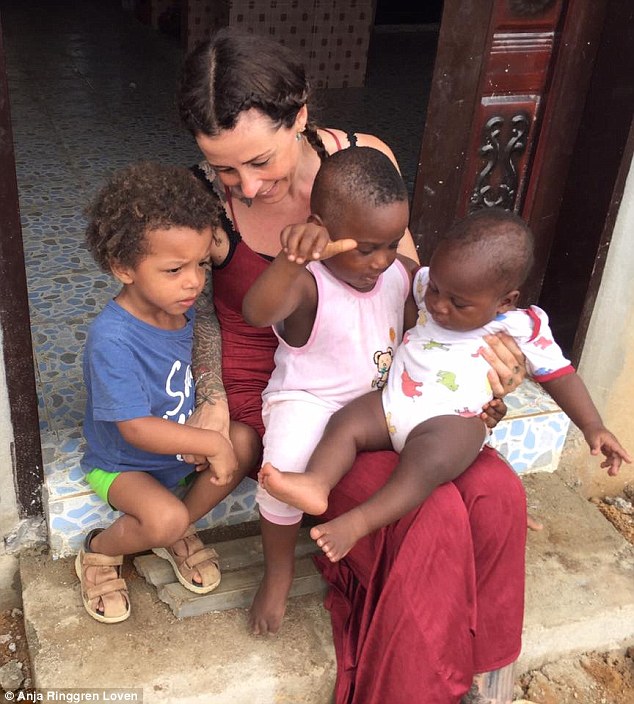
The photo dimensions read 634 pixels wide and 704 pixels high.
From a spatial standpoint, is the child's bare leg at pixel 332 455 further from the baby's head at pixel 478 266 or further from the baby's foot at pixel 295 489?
the baby's head at pixel 478 266

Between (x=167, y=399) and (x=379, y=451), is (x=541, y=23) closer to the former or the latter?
(x=379, y=451)

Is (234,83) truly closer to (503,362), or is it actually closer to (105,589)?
(503,362)

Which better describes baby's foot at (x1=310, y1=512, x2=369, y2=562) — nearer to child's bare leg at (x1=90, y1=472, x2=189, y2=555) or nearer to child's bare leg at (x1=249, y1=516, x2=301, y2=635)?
child's bare leg at (x1=249, y1=516, x2=301, y2=635)

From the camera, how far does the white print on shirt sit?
2027 millimetres

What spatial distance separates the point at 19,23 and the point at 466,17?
6357mm

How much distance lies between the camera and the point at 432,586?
185cm

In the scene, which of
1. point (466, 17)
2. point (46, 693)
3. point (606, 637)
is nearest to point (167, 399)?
point (46, 693)

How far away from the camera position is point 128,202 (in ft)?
6.07

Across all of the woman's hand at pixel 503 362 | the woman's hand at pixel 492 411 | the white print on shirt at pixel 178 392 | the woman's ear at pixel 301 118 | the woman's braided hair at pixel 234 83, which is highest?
the woman's braided hair at pixel 234 83

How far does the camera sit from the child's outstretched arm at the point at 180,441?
1.87 m

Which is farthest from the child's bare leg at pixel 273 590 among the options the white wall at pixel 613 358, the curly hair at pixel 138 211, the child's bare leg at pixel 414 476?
the white wall at pixel 613 358

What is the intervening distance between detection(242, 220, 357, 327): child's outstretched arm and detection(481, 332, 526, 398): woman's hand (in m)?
0.46

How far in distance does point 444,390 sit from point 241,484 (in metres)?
0.74

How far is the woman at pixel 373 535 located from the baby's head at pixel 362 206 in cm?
16
